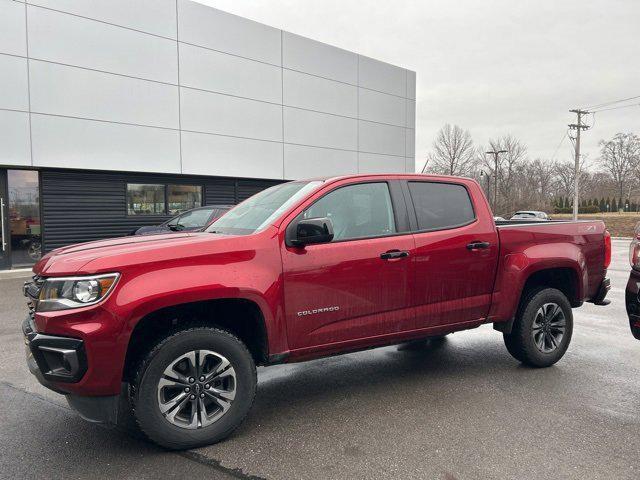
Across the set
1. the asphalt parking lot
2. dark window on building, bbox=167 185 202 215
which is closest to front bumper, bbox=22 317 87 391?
the asphalt parking lot

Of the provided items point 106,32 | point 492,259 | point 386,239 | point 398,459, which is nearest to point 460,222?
point 492,259

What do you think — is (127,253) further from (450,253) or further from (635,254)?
(635,254)

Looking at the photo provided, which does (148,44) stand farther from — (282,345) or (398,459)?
(398,459)

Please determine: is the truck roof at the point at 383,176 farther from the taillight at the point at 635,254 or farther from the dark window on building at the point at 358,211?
the taillight at the point at 635,254

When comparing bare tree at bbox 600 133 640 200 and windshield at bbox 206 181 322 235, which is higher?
bare tree at bbox 600 133 640 200

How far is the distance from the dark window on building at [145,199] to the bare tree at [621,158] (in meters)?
68.0

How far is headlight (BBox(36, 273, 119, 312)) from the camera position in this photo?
2857mm

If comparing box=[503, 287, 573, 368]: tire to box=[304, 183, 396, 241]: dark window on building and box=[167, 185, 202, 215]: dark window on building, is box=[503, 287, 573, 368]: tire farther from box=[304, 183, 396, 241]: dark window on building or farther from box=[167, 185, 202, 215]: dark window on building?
box=[167, 185, 202, 215]: dark window on building

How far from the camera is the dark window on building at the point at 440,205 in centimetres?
416

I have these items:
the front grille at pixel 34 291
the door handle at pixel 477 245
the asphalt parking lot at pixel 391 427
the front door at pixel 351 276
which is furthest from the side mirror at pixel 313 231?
the front grille at pixel 34 291

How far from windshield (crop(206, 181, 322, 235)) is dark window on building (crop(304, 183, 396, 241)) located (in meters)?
0.19

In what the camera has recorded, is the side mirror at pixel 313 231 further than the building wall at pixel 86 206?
No

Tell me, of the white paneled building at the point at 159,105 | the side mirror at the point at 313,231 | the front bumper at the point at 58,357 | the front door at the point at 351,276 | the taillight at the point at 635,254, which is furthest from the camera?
the white paneled building at the point at 159,105

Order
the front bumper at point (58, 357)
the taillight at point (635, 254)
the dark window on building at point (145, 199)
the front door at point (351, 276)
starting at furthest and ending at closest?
the dark window on building at point (145, 199), the taillight at point (635, 254), the front door at point (351, 276), the front bumper at point (58, 357)
